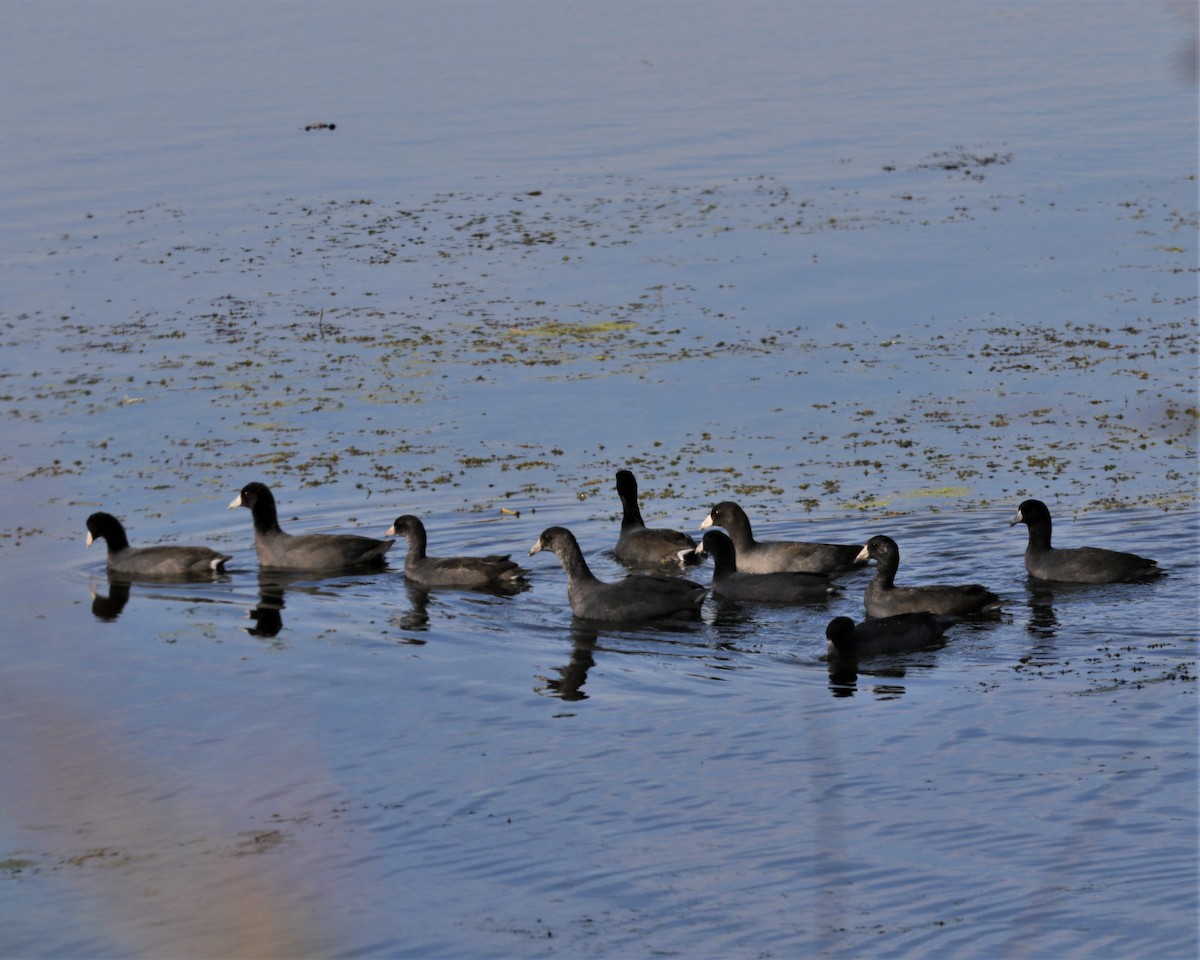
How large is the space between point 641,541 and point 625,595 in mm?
1592

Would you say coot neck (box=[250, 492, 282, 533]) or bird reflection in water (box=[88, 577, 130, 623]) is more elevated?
coot neck (box=[250, 492, 282, 533])

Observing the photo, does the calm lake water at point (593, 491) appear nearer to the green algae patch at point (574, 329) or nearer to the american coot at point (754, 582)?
the green algae patch at point (574, 329)

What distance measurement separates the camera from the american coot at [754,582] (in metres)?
14.7

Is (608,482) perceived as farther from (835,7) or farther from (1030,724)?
(835,7)

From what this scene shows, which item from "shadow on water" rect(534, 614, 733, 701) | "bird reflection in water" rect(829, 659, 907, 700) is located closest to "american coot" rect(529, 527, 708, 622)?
"shadow on water" rect(534, 614, 733, 701)

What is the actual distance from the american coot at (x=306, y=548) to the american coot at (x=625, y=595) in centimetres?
189

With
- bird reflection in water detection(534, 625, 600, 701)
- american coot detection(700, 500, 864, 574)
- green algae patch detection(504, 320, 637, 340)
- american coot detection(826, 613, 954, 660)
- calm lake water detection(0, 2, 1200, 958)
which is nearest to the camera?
calm lake water detection(0, 2, 1200, 958)

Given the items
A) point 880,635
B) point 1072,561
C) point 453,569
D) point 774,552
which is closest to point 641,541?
point 774,552

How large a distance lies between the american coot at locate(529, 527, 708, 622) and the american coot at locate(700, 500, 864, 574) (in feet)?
2.60

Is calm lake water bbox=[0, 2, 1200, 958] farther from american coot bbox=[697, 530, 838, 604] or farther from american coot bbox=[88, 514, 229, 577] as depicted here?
american coot bbox=[697, 530, 838, 604]

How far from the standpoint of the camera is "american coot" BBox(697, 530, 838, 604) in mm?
14688

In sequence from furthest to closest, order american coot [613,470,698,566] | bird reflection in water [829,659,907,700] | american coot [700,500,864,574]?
american coot [613,470,698,566] → american coot [700,500,864,574] → bird reflection in water [829,659,907,700]

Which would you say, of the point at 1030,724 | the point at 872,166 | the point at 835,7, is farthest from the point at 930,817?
the point at 835,7

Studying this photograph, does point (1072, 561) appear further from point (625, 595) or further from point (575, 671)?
point (575, 671)
